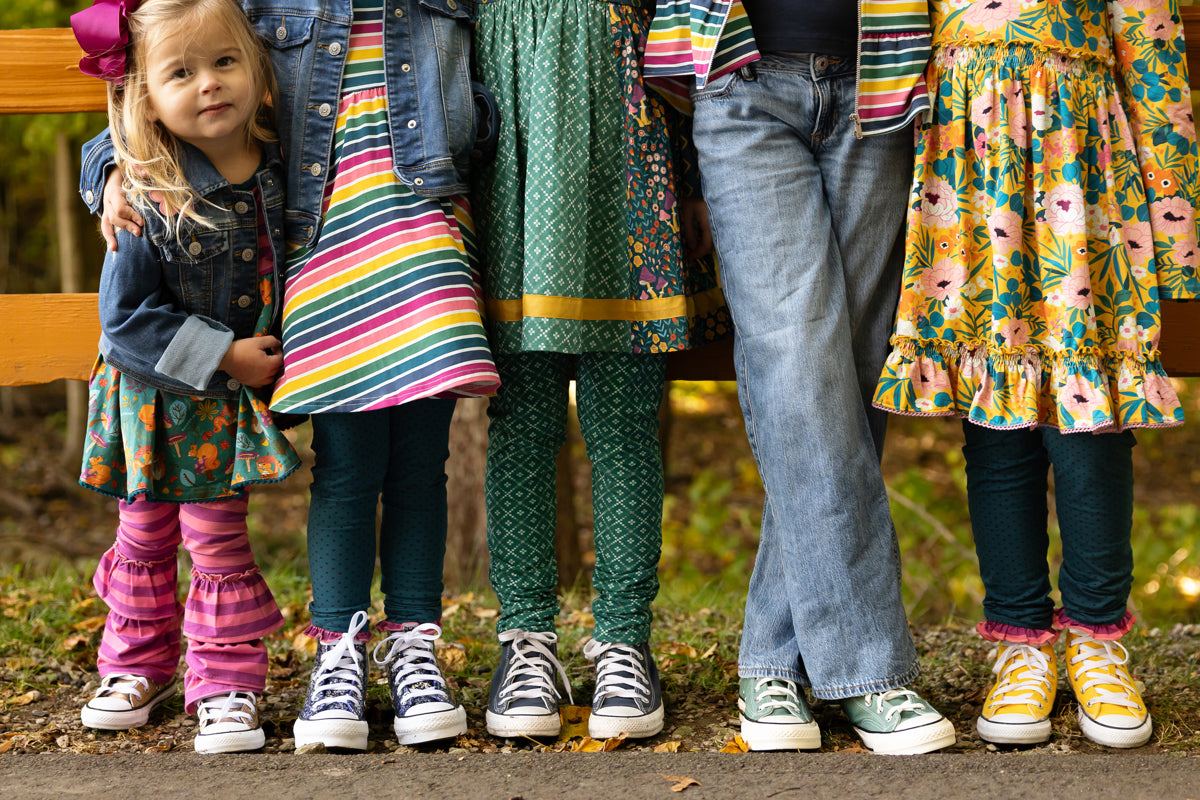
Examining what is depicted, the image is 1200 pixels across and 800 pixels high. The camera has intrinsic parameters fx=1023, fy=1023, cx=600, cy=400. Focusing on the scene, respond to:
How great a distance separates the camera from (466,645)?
9.18ft

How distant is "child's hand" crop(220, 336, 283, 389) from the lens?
2.08 meters

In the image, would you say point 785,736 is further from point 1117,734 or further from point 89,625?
point 89,625

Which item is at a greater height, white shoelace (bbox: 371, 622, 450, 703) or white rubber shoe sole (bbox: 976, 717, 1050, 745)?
white shoelace (bbox: 371, 622, 450, 703)

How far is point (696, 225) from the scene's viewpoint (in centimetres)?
233

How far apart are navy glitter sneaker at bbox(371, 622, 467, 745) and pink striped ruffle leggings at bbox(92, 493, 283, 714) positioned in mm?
293

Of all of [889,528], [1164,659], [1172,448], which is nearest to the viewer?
[889,528]

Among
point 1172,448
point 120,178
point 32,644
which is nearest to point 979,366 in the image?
point 120,178

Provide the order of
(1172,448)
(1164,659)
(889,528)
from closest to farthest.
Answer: (889,528), (1164,659), (1172,448)

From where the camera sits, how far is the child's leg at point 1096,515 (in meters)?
2.10

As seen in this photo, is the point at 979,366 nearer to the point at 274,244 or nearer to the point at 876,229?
the point at 876,229

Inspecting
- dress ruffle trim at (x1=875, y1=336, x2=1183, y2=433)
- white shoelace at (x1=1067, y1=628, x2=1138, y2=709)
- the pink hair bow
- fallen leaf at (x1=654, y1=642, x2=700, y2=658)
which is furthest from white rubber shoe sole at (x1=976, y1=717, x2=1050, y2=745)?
the pink hair bow

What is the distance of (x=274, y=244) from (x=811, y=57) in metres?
1.17

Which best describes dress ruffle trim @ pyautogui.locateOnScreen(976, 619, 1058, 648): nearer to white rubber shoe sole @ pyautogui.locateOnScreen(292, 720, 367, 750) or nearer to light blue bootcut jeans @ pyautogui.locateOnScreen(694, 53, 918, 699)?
light blue bootcut jeans @ pyautogui.locateOnScreen(694, 53, 918, 699)

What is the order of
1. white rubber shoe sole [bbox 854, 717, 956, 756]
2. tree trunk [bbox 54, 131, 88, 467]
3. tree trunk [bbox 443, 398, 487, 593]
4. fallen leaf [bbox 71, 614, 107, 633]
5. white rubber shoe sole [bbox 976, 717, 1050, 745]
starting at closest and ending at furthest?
white rubber shoe sole [bbox 854, 717, 956, 756], white rubber shoe sole [bbox 976, 717, 1050, 745], fallen leaf [bbox 71, 614, 107, 633], tree trunk [bbox 443, 398, 487, 593], tree trunk [bbox 54, 131, 88, 467]
